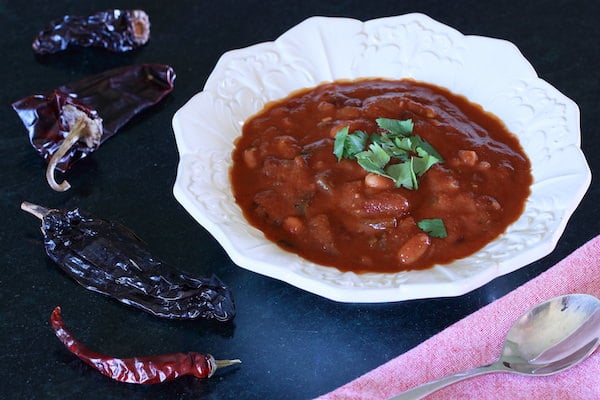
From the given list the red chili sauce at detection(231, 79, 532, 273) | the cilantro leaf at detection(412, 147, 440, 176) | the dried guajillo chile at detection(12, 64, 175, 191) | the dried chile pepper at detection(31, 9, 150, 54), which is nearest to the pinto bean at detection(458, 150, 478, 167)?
the red chili sauce at detection(231, 79, 532, 273)

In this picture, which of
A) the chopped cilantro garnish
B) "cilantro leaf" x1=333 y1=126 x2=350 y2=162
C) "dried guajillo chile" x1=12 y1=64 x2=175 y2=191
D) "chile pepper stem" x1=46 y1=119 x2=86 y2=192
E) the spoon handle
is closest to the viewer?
the spoon handle

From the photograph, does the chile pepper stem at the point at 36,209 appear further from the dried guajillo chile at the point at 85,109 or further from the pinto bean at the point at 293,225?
the pinto bean at the point at 293,225

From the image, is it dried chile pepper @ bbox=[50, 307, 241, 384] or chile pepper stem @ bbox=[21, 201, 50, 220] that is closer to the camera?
dried chile pepper @ bbox=[50, 307, 241, 384]

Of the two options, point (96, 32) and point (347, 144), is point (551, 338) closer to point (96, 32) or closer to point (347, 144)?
point (347, 144)

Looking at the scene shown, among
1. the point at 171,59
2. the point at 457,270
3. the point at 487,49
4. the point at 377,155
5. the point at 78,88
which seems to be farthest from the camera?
the point at 171,59

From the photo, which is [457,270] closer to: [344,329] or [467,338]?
[467,338]

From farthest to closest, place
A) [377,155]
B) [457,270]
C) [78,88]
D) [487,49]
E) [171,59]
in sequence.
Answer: [171,59] → [78,88] → [487,49] → [377,155] → [457,270]

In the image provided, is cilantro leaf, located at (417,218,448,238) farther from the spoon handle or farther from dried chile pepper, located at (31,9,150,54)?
dried chile pepper, located at (31,9,150,54)

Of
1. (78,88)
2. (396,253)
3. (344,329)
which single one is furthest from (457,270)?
(78,88)

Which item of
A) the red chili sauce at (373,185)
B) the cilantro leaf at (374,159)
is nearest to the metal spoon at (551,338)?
the red chili sauce at (373,185)
